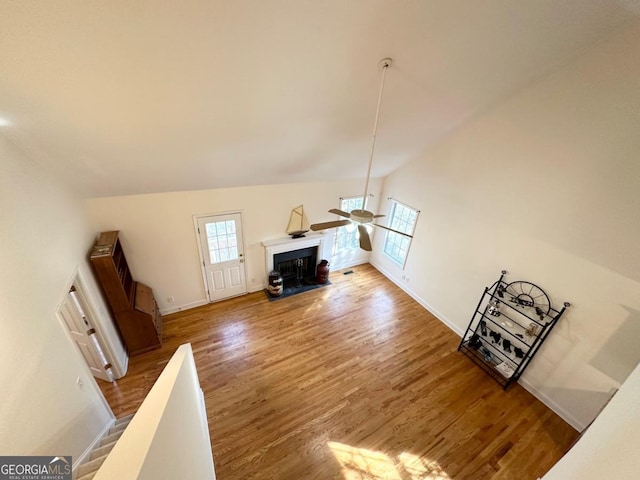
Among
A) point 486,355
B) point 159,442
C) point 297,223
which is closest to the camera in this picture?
point 159,442

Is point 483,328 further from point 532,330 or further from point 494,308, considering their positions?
point 532,330

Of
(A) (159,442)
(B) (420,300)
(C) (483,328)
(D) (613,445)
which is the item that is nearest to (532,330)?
(C) (483,328)

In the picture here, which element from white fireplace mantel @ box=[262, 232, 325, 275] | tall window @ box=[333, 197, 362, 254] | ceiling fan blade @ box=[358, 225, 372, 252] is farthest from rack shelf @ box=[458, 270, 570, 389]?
white fireplace mantel @ box=[262, 232, 325, 275]

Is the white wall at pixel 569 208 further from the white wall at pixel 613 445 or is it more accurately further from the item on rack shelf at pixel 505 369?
the white wall at pixel 613 445

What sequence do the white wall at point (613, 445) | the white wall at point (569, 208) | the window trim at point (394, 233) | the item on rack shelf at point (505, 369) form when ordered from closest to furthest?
the white wall at point (613, 445), the white wall at point (569, 208), the item on rack shelf at point (505, 369), the window trim at point (394, 233)

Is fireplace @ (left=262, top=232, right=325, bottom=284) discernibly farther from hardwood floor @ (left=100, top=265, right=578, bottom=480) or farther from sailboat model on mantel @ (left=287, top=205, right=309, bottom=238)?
hardwood floor @ (left=100, top=265, right=578, bottom=480)

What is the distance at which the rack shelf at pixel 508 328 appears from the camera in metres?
3.46

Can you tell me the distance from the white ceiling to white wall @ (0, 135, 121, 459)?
0.46 meters

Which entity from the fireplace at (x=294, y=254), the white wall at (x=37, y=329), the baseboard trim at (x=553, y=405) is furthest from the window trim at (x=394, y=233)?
the white wall at (x=37, y=329)

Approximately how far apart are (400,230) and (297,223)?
252 centimetres

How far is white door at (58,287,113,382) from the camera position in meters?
2.92

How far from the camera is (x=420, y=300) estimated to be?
5.36m

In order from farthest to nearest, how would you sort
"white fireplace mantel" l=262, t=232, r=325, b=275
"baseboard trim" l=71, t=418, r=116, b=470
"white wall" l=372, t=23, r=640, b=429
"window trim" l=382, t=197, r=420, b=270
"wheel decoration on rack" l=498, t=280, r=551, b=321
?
1. "window trim" l=382, t=197, r=420, b=270
2. "white fireplace mantel" l=262, t=232, r=325, b=275
3. "wheel decoration on rack" l=498, t=280, r=551, b=321
4. "white wall" l=372, t=23, r=640, b=429
5. "baseboard trim" l=71, t=418, r=116, b=470

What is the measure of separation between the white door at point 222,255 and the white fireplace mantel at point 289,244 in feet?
1.74
